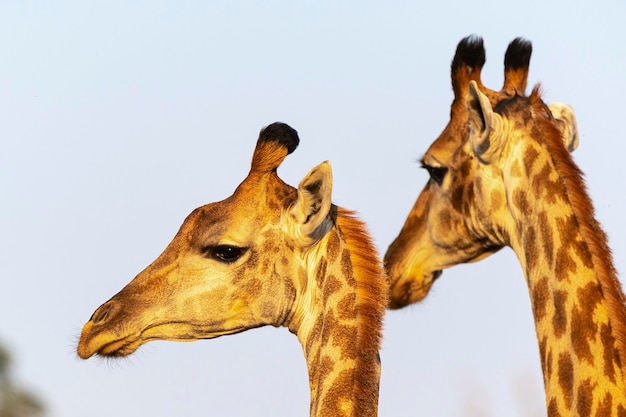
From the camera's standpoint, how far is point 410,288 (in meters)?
14.5

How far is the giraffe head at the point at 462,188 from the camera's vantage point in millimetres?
12469

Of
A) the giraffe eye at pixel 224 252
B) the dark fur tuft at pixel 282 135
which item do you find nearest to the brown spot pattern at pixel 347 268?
the giraffe eye at pixel 224 252

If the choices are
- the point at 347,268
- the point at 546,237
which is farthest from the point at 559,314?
the point at 347,268

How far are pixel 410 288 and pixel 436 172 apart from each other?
4.43ft

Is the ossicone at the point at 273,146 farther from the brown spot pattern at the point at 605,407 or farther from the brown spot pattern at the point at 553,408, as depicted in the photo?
the brown spot pattern at the point at 605,407

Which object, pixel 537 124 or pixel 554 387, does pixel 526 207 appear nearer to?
pixel 537 124

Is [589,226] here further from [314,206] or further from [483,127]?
[314,206]

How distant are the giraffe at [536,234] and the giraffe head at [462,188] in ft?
0.04

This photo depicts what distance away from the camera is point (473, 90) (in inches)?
473

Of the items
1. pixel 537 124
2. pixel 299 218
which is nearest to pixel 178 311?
pixel 299 218

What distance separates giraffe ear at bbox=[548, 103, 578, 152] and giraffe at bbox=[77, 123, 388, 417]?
4350mm

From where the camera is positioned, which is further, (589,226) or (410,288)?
(410,288)

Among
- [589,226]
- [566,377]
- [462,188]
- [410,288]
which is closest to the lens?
[566,377]

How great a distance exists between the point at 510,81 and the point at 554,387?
4.46 meters
